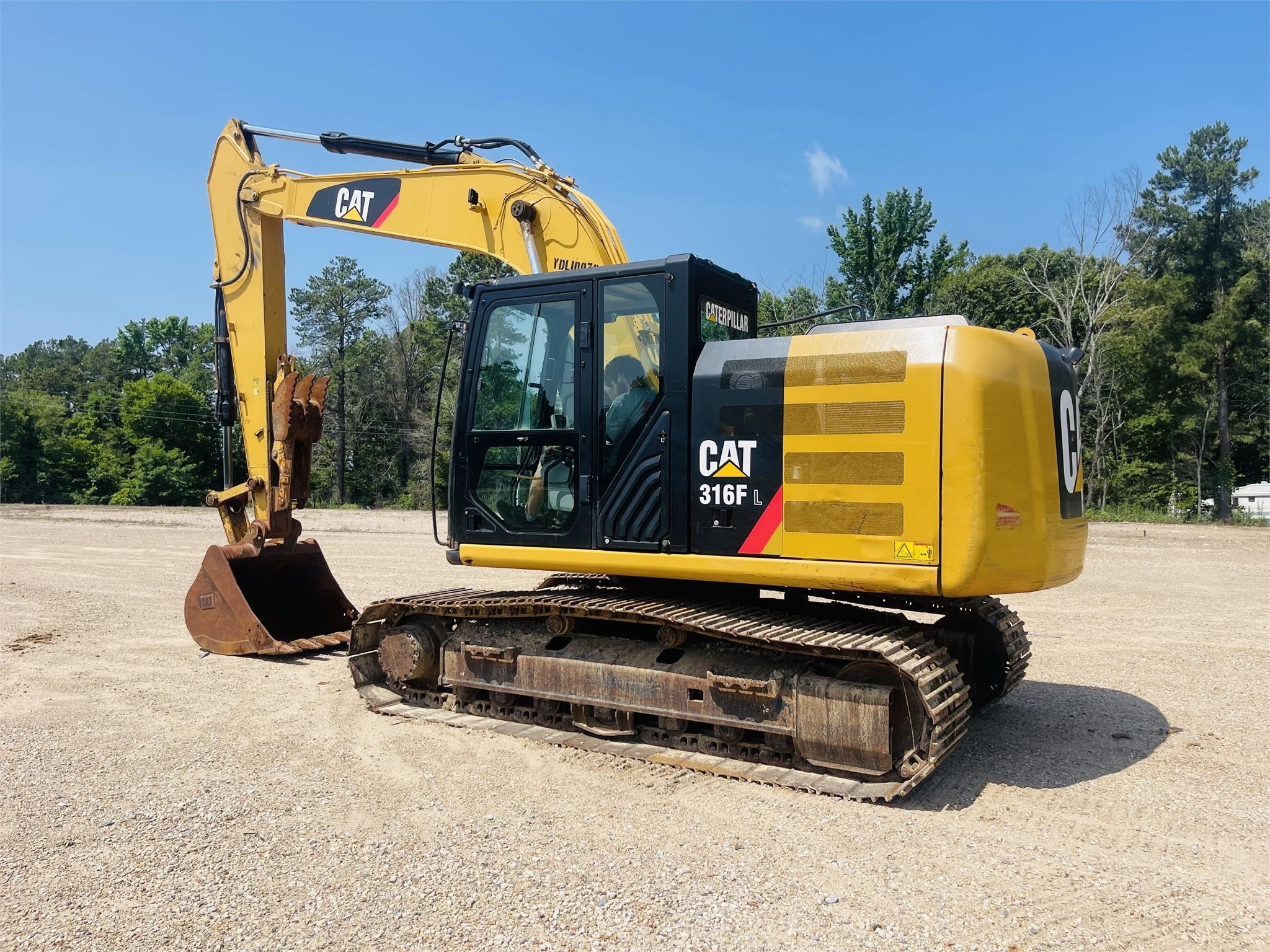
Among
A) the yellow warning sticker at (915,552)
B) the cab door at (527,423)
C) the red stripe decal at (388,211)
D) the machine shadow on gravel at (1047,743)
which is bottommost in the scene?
the machine shadow on gravel at (1047,743)

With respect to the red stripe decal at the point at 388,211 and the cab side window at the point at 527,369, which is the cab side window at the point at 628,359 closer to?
the cab side window at the point at 527,369

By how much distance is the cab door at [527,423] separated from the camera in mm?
6008

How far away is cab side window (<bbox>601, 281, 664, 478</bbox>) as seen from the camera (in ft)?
18.9

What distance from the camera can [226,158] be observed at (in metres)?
9.02

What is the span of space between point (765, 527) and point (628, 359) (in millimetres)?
1448

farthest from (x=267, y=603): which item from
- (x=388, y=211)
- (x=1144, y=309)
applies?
(x=1144, y=309)

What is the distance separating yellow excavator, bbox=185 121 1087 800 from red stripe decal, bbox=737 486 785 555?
1cm

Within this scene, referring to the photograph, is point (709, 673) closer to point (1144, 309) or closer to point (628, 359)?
point (628, 359)

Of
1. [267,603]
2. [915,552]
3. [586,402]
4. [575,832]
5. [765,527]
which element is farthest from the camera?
[267,603]

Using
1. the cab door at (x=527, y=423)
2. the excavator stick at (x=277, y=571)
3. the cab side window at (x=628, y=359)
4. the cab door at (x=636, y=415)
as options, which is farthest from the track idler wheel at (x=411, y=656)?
the cab side window at (x=628, y=359)

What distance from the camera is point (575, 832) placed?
4.54 metres

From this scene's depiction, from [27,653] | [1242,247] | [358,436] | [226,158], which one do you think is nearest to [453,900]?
[27,653]

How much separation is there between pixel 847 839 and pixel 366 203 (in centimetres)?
679

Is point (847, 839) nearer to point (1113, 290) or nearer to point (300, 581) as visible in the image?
point (300, 581)
